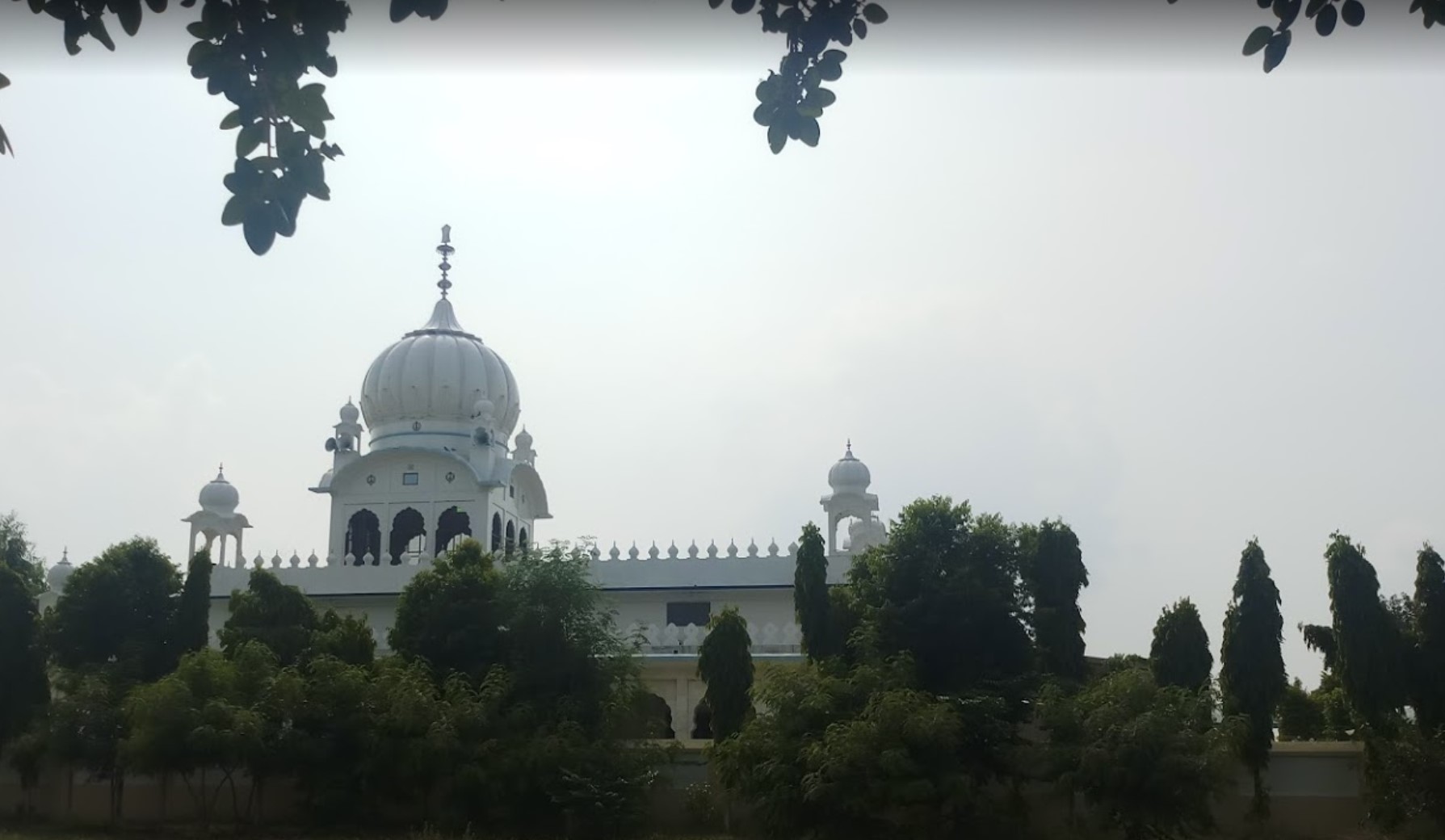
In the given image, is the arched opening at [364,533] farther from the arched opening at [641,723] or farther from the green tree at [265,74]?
the green tree at [265,74]

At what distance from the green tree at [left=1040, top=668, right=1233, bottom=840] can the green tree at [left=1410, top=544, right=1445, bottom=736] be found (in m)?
3.76

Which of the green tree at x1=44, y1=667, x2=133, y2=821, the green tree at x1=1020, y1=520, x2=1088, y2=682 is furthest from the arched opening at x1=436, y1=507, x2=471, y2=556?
the green tree at x1=1020, y1=520, x2=1088, y2=682

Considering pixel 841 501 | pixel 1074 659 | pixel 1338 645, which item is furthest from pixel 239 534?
pixel 1338 645

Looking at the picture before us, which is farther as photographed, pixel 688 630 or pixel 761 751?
pixel 688 630

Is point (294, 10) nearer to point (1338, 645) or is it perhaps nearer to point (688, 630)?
point (1338, 645)

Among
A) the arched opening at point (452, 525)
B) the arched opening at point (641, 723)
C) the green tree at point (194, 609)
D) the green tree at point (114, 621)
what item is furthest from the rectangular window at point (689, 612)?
the green tree at point (114, 621)

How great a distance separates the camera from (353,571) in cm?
3622

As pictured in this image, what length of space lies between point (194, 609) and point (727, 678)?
10603 millimetres

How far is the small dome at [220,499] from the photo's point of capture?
38.9 m

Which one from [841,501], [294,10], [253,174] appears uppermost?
[841,501]

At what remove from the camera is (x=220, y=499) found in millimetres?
38906

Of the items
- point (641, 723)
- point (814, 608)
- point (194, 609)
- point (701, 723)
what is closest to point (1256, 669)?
point (814, 608)

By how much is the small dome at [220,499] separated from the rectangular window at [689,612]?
38.6ft

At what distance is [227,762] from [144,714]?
1587 millimetres
